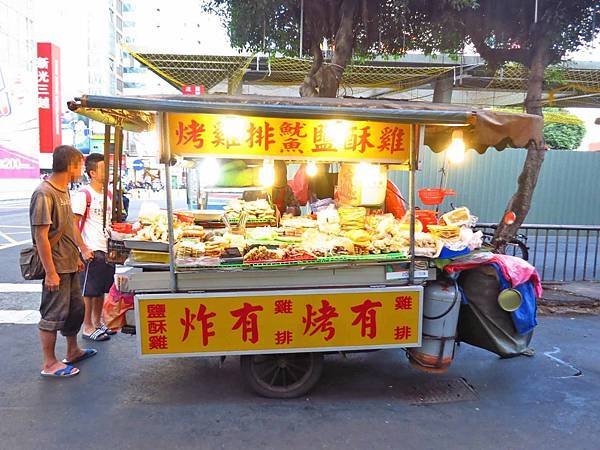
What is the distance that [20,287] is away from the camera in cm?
692

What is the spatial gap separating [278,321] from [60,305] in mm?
1868

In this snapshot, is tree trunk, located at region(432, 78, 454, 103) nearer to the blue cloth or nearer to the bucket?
the blue cloth

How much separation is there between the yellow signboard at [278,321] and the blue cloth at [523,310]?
0.74m

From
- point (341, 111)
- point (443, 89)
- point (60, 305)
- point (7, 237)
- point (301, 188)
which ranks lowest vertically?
point (7, 237)

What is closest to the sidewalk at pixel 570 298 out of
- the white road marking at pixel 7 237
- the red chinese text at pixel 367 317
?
the red chinese text at pixel 367 317

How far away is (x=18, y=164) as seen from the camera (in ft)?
90.6

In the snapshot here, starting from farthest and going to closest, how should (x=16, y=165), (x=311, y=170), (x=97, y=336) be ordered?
(x=16, y=165)
(x=311, y=170)
(x=97, y=336)

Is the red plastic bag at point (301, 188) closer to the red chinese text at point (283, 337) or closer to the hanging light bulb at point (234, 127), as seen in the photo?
the hanging light bulb at point (234, 127)

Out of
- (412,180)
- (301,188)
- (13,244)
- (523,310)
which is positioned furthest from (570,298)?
(13,244)

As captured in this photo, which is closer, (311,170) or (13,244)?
(311,170)

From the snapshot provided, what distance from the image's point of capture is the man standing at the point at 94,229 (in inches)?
181

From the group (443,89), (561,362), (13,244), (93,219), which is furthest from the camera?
(443,89)

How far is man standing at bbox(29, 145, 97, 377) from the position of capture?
139 inches

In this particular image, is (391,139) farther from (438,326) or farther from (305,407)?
(305,407)
